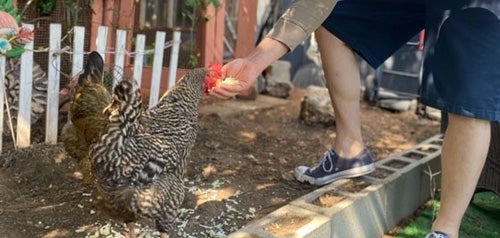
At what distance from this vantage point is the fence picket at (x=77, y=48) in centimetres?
357

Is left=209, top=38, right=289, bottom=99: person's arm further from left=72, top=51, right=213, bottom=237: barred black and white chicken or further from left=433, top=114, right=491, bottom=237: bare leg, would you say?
left=433, top=114, right=491, bottom=237: bare leg

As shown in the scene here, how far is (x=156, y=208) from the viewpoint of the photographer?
7.79 feet

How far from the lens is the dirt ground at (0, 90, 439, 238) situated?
2771mm

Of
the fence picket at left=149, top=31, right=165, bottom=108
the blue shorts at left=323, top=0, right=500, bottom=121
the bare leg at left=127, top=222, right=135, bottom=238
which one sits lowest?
the bare leg at left=127, top=222, right=135, bottom=238

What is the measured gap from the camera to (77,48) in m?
3.59

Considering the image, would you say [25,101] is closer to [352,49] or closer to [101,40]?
[101,40]

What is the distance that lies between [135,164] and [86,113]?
663 millimetres

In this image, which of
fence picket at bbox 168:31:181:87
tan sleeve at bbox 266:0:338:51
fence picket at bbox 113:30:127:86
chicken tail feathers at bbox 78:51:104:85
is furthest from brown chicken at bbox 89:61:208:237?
fence picket at bbox 168:31:181:87

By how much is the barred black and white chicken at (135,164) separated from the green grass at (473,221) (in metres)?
1.39

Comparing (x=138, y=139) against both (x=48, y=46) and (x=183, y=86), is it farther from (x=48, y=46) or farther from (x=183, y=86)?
(x=48, y=46)

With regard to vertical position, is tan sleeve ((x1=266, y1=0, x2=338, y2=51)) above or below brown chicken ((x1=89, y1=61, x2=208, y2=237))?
above

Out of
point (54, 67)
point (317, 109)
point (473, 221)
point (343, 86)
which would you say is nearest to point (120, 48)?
point (54, 67)

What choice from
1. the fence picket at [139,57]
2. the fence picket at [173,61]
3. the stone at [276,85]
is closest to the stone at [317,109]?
the stone at [276,85]

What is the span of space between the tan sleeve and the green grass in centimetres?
135
